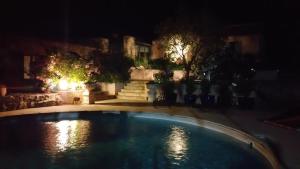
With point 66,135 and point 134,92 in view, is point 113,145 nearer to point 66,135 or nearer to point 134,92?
point 66,135

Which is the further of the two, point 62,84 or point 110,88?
point 110,88

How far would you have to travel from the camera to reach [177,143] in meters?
12.5

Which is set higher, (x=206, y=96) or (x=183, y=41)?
(x=183, y=41)

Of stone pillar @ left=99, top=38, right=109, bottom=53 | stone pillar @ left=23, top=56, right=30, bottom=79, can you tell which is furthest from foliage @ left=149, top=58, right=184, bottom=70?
stone pillar @ left=23, top=56, right=30, bottom=79

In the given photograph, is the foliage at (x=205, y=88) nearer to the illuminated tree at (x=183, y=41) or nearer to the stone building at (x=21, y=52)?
the illuminated tree at (x=183, y=41)

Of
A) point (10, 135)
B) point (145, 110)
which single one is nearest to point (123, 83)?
point (145, 110)

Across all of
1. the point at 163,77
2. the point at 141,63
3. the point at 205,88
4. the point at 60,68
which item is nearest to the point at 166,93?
the point at 163,77

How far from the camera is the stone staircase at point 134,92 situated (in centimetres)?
2230

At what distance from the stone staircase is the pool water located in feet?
16.7

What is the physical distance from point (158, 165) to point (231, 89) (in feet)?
33.7

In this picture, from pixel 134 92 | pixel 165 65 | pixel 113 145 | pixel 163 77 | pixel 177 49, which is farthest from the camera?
pixel 165 65

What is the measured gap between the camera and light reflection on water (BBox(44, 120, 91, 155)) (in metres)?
12.1

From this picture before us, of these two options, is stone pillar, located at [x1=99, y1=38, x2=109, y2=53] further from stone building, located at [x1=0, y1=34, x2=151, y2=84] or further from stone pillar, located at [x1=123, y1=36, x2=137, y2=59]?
stone building, located at [x1=0, y1=34, x2=151, y2=84]

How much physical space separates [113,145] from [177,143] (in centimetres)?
216
